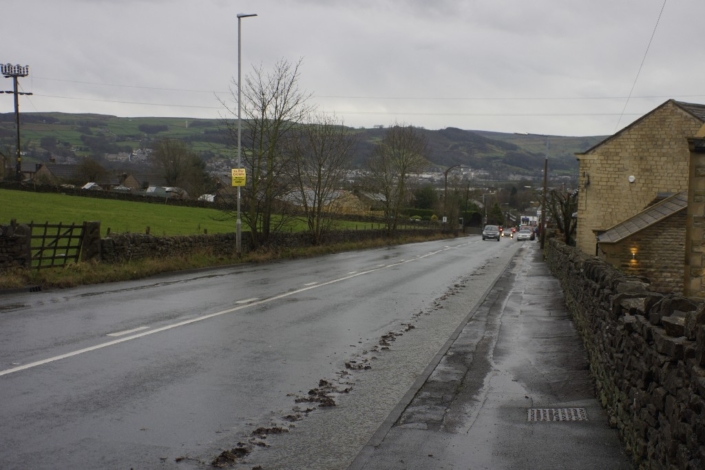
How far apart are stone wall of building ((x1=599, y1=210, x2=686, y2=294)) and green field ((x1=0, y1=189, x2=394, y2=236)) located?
17.1 m

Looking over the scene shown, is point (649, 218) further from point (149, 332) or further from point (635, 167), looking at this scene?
point (149, 332)

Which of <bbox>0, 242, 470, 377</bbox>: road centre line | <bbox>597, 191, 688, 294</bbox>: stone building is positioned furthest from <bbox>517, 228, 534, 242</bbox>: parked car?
<bbox>0, 242, 470, 377</bbox>: road centre line

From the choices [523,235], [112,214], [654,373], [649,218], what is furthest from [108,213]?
[523,235]

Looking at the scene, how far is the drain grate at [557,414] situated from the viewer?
719 centimetres

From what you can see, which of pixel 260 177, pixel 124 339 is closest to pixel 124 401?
pixel 124 339

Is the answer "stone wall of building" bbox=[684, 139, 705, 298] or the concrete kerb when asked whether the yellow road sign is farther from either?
the concrete kerb

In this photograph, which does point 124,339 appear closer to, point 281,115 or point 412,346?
point 412,346

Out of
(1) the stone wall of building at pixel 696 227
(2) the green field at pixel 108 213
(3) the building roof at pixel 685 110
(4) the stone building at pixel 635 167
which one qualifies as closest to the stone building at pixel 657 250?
(1) the stone wall of building at pixel 696 227

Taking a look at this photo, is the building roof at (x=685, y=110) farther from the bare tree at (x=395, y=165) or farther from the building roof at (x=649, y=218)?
the bare tree at (x=395, y=165)

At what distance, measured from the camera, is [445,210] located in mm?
89688

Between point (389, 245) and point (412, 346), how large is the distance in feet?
138

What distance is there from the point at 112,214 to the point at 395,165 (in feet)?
86.5

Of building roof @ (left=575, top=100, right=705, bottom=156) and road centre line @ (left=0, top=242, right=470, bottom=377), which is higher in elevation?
building roof @ (left=575, top=100, right=705, bottom=156)

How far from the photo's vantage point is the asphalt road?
230 inches
